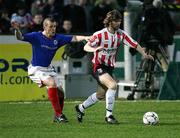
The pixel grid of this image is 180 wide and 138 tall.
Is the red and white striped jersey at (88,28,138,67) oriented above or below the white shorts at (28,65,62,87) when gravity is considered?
above

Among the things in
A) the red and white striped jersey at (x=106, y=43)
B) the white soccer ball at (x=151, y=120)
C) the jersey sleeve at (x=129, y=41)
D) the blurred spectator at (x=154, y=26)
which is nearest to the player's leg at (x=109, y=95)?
the red and white striped jersey at (x=106, y=43)

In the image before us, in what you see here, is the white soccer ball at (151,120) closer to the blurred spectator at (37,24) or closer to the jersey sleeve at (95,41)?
the jersey sleeve at (95,41)

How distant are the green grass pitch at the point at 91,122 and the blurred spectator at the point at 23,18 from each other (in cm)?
384

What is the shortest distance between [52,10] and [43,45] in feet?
29.0

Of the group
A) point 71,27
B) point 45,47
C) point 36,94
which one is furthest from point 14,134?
point 71,27

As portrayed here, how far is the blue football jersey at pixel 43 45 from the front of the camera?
15.5 m

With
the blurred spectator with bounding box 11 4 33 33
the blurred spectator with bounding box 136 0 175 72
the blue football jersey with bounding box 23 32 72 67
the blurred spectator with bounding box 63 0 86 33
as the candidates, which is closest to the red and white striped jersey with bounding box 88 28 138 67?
the blue football jersey with bounding box 23 32 72 67

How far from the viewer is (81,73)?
2144cm

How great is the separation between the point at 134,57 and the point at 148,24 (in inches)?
61.2

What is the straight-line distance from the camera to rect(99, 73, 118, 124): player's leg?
48.9ft

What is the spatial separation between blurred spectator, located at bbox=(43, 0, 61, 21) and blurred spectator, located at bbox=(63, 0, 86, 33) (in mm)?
204

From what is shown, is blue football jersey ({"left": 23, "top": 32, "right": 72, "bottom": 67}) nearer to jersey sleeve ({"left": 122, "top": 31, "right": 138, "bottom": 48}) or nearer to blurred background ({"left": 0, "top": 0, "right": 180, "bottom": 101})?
jersey sleeve ({"left": 122, "top": 31, "right": 138, "bottom": 48})

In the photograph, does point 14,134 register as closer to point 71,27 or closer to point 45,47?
point 45,47

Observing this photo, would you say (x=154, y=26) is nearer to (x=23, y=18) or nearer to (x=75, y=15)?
(x=75, y=15)
